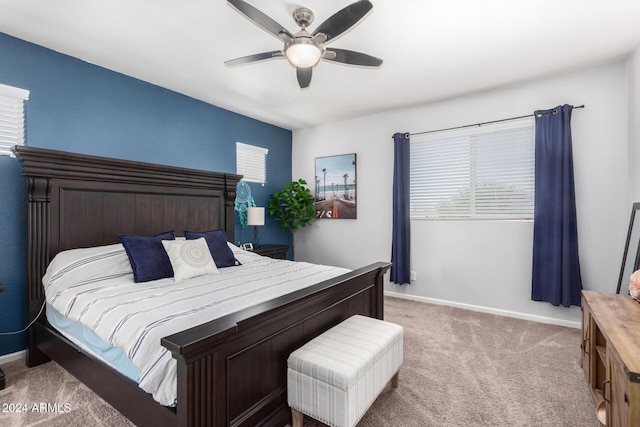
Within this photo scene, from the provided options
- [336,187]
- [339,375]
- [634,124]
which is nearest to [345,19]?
[339,375]

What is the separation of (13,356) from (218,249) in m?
1.79

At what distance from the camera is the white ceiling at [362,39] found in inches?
84.7

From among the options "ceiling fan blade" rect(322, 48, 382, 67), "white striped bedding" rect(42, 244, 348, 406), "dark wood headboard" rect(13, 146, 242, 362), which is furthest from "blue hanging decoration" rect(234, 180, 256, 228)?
"ceiling fan blade" rect(322, 48, 382, 67)

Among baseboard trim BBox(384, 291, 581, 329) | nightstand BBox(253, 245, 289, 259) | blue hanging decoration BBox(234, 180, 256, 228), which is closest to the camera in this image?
baseboard trim BBox(384, 291, 581, 329)

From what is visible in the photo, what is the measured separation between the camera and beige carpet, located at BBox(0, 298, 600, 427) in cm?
179

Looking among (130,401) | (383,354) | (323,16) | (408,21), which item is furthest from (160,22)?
(383,354)

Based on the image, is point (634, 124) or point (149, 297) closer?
point (149, 297)

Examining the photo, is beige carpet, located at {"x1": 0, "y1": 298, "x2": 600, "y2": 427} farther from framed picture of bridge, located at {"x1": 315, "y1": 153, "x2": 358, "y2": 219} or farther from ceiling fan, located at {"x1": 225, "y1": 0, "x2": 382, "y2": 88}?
ceiling fan, located at {"x1": 225, "y1": 0, "x2": 382, "y2": 88}

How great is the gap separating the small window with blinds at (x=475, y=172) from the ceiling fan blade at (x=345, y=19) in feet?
8.33

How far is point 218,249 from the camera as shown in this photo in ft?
9.86

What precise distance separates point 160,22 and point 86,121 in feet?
4.15

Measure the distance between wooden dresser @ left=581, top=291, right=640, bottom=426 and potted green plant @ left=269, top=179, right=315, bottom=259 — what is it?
3.48 m

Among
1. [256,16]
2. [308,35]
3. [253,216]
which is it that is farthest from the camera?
[253,216]

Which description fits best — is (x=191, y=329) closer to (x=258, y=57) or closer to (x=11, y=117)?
(x=258, y=57)
